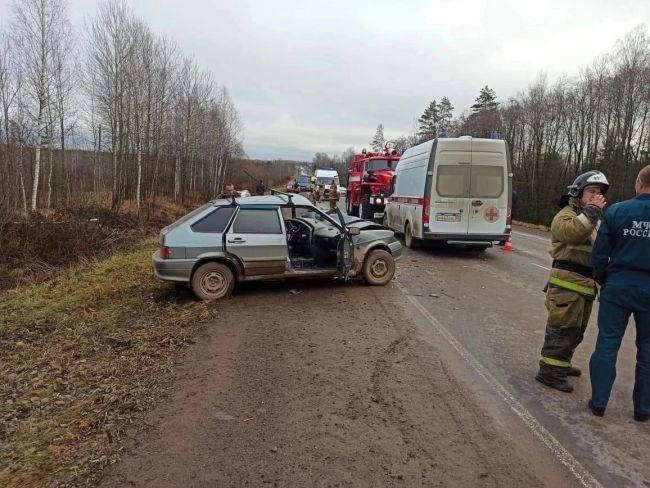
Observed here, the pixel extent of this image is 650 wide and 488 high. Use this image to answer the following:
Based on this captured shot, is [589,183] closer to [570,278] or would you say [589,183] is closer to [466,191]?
[570,278]

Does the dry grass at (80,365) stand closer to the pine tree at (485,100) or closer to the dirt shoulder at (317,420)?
the dirt shoulder at (317,420)

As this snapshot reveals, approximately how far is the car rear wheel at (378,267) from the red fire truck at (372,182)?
392 inches

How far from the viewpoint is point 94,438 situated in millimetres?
3307

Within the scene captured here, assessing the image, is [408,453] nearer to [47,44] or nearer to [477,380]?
[477,380]

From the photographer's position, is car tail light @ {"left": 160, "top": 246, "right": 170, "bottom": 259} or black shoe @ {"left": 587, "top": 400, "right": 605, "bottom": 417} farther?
car tail light @ {"left": 160, "top": 246, "right": 170, "bottom": 259}

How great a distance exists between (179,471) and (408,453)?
4.73ft

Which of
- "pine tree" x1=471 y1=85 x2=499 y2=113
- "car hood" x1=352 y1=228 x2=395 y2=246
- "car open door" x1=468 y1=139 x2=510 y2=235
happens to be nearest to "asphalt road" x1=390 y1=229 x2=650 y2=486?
"car hood" x1=352 y1=228 x2=395 y2=246

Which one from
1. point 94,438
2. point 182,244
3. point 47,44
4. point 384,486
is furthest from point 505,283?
point 47,44

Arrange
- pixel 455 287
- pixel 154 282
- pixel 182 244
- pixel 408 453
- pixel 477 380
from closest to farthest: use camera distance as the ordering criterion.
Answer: pixel 408 453 < pixel 477 380 < pixel 182 244 < pixel 455 287 < pixel 154 282

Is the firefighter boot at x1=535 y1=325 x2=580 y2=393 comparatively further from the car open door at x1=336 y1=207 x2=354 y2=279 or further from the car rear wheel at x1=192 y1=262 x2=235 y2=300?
the car rear wheel at x1=192 y1=262 x2=235 y2=300

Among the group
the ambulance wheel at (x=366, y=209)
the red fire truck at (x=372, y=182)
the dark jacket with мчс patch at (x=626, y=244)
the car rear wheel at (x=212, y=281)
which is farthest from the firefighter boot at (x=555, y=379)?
the ambulance wheel at (x=366, y=209)

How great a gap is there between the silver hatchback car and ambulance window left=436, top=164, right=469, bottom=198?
3.57 meters

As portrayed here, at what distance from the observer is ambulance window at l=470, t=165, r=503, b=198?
1095 centimetres

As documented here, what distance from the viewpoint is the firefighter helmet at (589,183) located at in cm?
385
